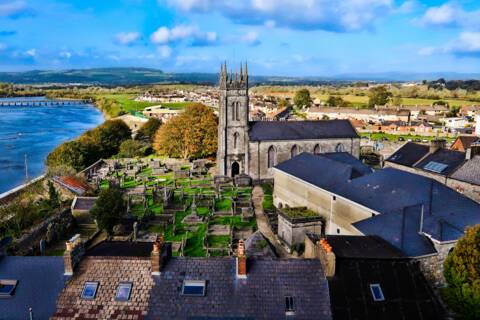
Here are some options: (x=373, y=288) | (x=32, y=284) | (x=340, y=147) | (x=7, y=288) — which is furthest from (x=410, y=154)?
(x=7, y=288)

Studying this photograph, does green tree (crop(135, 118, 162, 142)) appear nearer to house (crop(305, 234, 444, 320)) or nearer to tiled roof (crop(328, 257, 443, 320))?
house (crop(305, 234, 444, 320))

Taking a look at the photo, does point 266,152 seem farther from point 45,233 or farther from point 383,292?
point 383,292

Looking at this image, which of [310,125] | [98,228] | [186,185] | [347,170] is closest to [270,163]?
[310,125]

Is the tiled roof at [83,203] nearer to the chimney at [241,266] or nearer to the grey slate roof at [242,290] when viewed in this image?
the grey slate roof at [242,290]

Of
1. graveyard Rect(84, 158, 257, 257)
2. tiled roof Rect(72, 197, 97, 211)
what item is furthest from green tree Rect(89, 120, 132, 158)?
tiled roof Rect(72, 197, 97, 211)

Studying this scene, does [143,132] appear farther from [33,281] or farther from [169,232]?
[33,281]

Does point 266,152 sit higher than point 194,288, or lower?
lower

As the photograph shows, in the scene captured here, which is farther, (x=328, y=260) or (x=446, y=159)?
(x=446, y=159)
